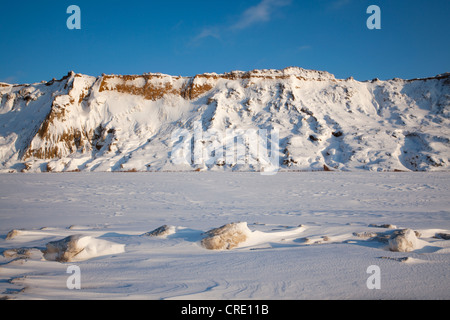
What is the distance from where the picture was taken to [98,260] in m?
2.98

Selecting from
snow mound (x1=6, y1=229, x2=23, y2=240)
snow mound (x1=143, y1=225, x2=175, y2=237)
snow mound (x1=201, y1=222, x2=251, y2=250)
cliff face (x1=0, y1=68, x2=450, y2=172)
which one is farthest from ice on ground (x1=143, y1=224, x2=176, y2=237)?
cliff face (x1=0, y1=68, x2=450, y2=172)

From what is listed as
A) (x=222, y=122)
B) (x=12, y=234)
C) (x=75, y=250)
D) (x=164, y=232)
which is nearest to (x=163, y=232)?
(x=164, y=232)

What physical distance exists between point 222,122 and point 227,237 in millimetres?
34805

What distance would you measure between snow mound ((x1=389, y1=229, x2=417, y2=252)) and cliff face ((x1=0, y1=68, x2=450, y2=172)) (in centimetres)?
2534

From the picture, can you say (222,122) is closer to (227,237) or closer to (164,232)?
(164,232)

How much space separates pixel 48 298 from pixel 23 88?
2299 inches

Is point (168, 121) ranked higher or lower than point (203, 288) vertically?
higher

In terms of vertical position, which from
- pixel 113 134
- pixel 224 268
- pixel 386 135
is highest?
pixel 113 134

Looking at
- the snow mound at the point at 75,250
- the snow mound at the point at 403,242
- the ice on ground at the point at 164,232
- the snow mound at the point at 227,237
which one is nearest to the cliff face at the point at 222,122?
the ice on ground at the point at 164,232

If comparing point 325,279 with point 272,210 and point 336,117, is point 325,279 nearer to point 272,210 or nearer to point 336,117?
point 272,210

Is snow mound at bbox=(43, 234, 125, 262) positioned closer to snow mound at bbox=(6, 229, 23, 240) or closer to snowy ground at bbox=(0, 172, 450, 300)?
snowy ground at bbox=(0, 172, 450, 300)

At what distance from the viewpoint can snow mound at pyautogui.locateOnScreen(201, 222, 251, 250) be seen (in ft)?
11.3

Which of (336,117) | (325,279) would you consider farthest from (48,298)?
(336,117)

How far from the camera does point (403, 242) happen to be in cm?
313
